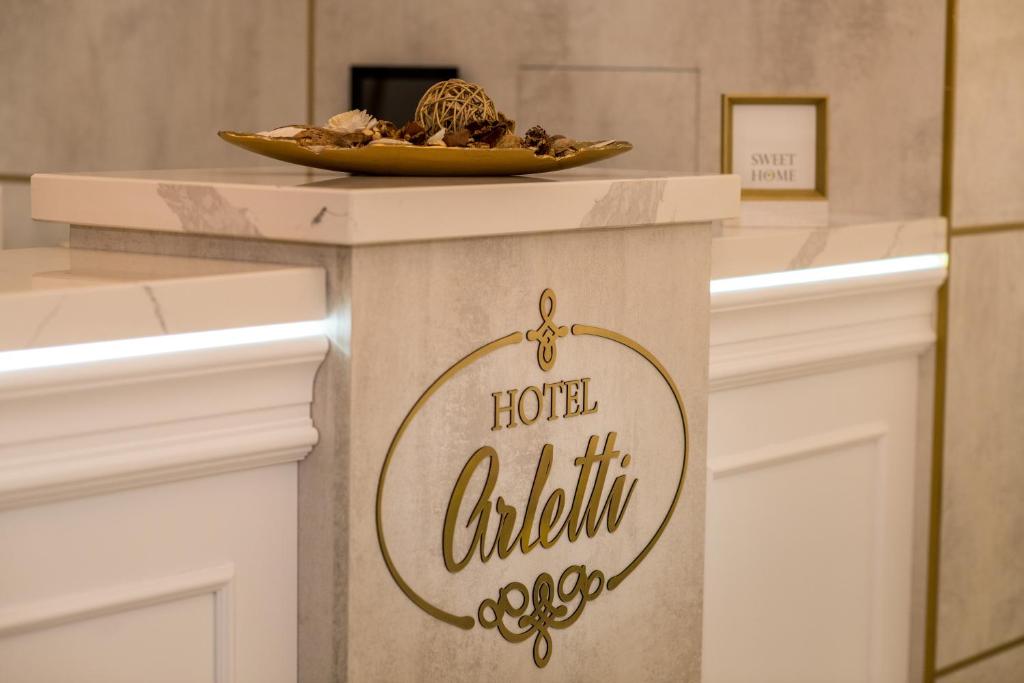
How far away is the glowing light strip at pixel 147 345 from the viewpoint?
114 cm

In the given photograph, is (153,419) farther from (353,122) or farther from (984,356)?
(984,356)

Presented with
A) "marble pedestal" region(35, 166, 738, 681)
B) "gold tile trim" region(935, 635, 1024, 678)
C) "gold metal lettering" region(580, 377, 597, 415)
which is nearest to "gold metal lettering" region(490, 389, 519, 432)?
"marble pedestal" region(35, 166, 738, 681)

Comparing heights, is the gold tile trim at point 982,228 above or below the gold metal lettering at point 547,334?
above

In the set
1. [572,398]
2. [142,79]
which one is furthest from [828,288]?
[142,79]

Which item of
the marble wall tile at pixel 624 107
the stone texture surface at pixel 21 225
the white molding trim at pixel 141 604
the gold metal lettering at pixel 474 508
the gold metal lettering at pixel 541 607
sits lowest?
the gold metal lettering at pixel 541 607

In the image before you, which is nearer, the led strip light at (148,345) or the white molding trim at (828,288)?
the led strip light at (148,345)

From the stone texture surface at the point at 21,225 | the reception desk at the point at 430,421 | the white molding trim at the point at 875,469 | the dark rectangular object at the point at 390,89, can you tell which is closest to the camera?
the reception desk at the point at 430,421

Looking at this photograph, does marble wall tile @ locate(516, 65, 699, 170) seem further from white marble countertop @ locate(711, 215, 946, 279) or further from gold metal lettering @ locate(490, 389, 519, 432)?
gold metal lettering @ locate(490, 389, 519, 432)

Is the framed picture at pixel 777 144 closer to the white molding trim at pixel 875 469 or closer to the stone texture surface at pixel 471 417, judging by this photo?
the white molding trim at pixel 875 469

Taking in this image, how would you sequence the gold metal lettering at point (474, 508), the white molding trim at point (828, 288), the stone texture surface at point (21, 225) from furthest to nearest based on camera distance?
the stone texture surface at point (21, 225), the white molding trim at point (828, 288), the gold metal lettering at point (474, 508)

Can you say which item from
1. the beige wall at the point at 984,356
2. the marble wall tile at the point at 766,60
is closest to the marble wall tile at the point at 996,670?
the beige wall at the point at 984,356

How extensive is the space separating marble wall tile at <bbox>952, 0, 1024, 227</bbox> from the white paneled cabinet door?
8.9 inches

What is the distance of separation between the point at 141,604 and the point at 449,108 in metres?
0.68

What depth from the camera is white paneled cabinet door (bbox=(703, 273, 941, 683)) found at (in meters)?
1.92
